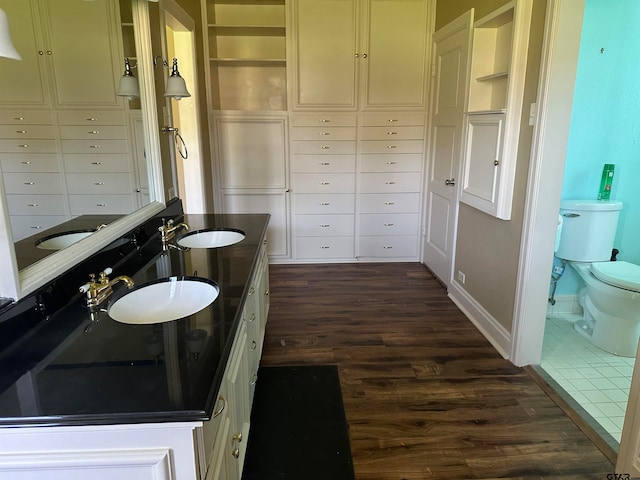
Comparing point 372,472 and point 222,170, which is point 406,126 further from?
point 372,472

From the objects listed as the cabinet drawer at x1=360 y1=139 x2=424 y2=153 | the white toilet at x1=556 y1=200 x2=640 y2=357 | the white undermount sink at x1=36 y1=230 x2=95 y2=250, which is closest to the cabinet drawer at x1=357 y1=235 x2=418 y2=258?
the cabinet drawer at x1=360 y1=139 x2=424 y2=153

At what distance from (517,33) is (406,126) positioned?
1.74 meters

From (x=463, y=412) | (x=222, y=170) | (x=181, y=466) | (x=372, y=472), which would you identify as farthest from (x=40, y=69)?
(x=222, y=170)

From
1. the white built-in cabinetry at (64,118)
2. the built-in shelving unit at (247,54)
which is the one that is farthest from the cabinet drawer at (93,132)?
the built-in shelving unit at (247,54)

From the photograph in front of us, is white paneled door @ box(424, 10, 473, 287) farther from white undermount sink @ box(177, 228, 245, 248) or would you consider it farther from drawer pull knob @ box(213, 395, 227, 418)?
drawer pull knob @ box(213, 395, 227, 418)

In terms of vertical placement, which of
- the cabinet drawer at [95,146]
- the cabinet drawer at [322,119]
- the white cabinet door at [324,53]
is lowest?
the cabinet drawer at [95,146]

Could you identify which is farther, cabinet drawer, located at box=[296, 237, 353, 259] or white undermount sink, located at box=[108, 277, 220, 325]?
cabinet drawer, located at box=[296, 237, 353, 259]

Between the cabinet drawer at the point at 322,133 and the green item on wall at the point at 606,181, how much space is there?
208 centimetres

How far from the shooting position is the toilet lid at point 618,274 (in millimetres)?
2602

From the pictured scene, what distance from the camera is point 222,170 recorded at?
4125 mm

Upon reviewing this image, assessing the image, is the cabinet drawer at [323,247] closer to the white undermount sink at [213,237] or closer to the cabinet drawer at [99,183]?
the white undermount sink at [213,237]

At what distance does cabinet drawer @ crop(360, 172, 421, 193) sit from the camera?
419cm

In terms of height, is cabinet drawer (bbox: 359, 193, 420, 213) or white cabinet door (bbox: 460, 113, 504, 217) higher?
white cabinet door (bbox: 460, 113, 504, 217)

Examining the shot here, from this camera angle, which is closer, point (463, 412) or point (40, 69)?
point (40, 69)
